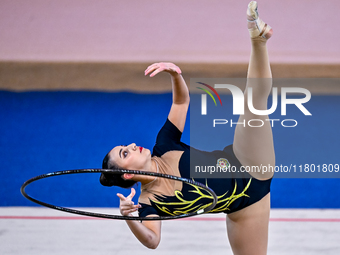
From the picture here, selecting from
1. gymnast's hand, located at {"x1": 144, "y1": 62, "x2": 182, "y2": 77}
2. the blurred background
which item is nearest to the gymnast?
gymnast's hand, located at {"x1": 144, "y1": 62, "x2": 182, "y2": 77}

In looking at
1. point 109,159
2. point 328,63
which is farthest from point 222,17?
point 109,159

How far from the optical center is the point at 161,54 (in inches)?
119

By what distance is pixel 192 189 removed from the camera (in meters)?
1.38

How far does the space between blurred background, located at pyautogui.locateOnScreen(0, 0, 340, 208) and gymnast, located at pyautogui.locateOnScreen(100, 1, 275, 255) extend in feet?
4.68

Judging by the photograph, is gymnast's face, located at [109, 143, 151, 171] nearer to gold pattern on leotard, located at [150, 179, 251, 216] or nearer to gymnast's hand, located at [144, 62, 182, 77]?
gold pattern on leotard, located at [150, 179, 251, 216]

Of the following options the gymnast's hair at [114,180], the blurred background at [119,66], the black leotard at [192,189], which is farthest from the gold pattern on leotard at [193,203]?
the blurred background at [119,66]

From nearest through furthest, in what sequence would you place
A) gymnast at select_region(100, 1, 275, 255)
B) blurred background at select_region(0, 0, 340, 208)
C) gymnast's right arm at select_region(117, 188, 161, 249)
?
gymnast's right arm at select_region(117, 188, 161, 249) → gymnast at select_region(100, 1, 275, 255) → blurred background at select_region(0, 0, 340, 208)

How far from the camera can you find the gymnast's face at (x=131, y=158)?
51.9 inches

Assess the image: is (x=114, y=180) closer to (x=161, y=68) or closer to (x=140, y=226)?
(x=140, y=226)

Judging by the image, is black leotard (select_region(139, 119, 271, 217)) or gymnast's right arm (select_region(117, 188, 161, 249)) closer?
gymnast's right arm (select_region(117, 188, 161, 249))

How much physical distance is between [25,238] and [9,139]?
3.61 feet

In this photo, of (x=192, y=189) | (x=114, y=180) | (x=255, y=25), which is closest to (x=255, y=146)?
(x=192, y=189)

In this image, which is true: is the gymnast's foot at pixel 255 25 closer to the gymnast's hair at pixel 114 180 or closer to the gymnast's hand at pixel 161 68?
the gymnast's hand at pixel 161 68

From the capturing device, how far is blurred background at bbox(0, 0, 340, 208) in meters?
2.87
